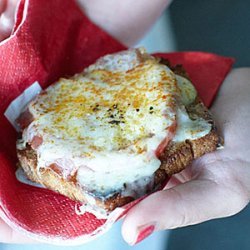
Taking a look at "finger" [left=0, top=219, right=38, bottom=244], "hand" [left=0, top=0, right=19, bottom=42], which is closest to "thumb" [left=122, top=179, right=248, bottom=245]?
"finger" [left=0, top=219, right=38, bottom=244]

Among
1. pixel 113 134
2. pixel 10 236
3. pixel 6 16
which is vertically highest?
pixel 6 16

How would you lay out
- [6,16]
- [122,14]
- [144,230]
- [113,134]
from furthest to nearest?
[122,14], [6,16], [113,134], [144,230]

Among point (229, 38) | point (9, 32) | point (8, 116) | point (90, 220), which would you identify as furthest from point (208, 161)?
point (229, 38)

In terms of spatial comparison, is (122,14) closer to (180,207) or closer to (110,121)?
(110,121)

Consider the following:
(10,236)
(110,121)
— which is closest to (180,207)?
(110,121)

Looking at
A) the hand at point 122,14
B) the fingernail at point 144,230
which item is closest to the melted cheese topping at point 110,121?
the fingernail at point 144,230
